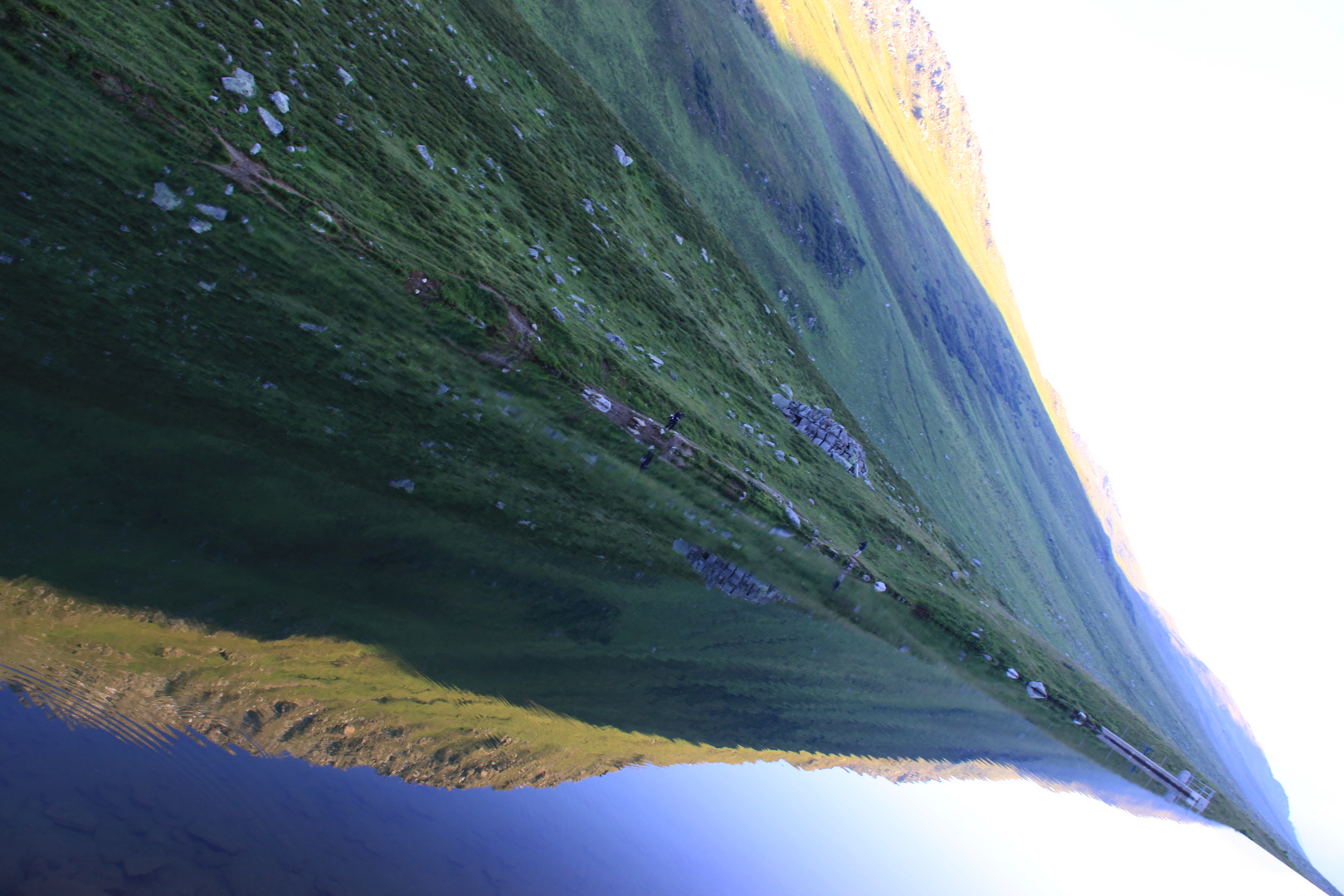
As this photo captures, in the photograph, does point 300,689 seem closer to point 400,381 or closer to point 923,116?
point 400,381

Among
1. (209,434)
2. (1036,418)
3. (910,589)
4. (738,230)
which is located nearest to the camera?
(209,434)

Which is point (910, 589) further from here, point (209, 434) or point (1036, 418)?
point (1036, 418)

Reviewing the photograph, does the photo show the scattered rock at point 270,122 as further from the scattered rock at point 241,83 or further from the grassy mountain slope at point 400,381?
the scattered rock at point 241,83

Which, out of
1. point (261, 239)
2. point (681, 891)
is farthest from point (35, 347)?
point (681, 891)

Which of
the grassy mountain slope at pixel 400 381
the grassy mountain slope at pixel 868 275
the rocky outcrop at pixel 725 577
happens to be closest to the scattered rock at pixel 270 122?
the grassy mountain slope at pixel 400 381

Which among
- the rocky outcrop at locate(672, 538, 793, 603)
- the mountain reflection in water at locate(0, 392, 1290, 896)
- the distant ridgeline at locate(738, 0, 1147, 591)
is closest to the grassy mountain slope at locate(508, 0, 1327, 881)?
the distant ridgeline at locate(738, 0, 1147, 591)

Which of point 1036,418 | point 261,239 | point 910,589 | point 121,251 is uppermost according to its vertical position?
point 1036,418
